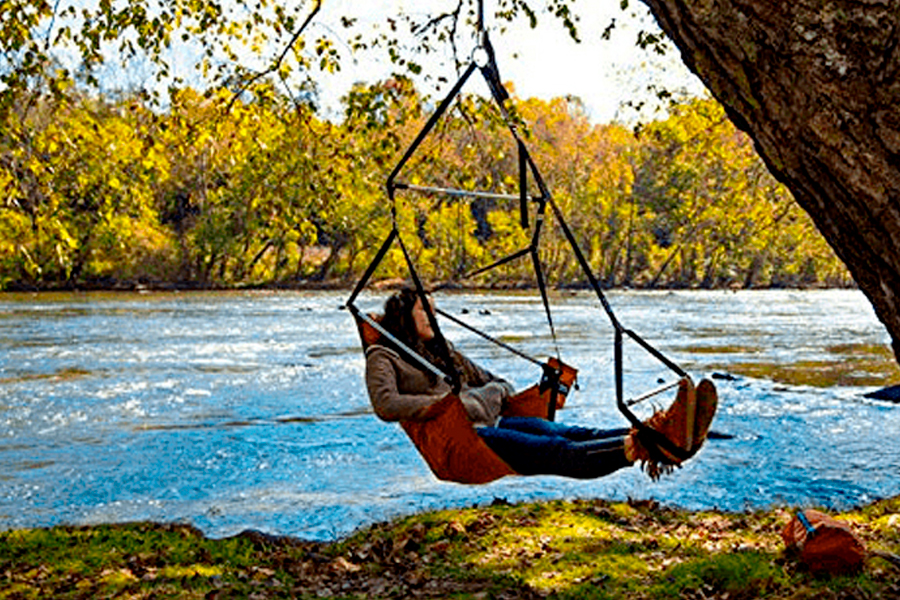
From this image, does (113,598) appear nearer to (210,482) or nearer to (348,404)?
(210,482)

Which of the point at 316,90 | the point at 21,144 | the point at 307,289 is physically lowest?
the point at 307,289

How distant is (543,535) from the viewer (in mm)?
4016

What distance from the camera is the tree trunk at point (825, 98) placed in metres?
1.60

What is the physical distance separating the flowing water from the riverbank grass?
0.78 meters

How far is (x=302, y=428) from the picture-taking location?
8008mm

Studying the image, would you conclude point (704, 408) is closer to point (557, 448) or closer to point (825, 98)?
point (557, 448)

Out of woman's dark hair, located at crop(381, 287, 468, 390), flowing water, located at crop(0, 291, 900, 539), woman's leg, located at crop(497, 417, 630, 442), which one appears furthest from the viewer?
flowing water, located at crop(0, 291, 900, 539)

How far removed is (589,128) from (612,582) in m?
39.8

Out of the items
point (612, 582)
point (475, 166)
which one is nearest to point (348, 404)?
point (475, 166)

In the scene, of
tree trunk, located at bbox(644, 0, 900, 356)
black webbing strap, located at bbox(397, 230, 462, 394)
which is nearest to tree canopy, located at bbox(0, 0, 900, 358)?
tree trunk, located at bbox(644, 0, 900, 356)

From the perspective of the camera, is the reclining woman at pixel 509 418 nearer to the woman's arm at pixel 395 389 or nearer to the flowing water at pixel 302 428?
the woman's arm at pixel 395 389

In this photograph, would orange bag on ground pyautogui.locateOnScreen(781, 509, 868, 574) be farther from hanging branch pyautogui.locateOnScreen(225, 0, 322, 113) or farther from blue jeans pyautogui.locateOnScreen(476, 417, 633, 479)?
hanging branch pyautogui.locateOnScreen(225, 0, 322, 113)

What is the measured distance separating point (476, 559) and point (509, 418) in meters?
0.53

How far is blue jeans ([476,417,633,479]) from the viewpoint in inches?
127
